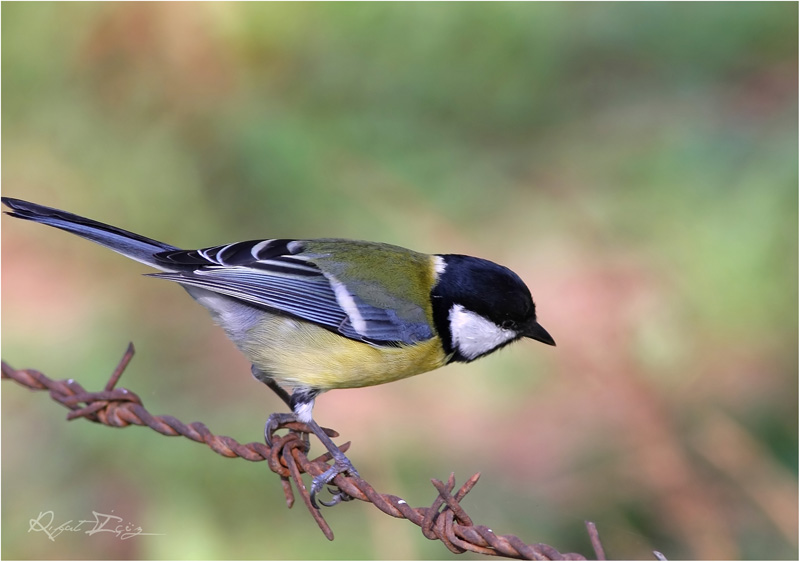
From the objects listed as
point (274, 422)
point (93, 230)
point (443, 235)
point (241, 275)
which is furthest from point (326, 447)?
point (443, 235)

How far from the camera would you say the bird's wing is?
2400mm

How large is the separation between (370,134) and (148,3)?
1.62 m

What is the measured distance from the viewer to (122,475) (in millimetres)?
3496

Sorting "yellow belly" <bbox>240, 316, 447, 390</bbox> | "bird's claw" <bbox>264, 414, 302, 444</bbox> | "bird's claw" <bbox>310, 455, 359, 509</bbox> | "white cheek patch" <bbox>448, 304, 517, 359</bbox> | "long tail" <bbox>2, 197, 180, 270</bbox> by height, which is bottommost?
"bird's claw" <bbox>310, 455, 359, 509</bbox>

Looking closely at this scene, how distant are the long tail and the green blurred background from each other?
4.30 feet

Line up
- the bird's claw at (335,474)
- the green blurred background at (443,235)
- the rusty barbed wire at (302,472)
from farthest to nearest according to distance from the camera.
Result: 1. the green blurred background at (443,235)
2. the bird's claw at (335,474)
3. the rusty barbed wire at (302,472)

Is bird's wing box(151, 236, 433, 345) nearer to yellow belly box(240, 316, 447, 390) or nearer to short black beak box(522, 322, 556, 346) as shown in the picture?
yellow belly box(240, 316, 447, 390)

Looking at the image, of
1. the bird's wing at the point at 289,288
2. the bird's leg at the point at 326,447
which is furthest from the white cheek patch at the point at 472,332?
the bird's leg at the point at 326,447

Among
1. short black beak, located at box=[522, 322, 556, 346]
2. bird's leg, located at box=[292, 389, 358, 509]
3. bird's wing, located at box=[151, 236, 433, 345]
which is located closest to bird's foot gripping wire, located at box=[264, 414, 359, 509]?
bird's leg, located at box=[292, 389, 358, 509]

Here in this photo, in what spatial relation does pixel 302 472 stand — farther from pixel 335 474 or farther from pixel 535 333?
pixel 535 333

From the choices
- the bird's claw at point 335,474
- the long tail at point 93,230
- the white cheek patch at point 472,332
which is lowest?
the bird's claw at point 335,474

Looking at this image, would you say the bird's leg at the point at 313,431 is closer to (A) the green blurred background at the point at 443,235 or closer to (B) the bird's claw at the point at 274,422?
(B) the bird's claw at the point at 274,422

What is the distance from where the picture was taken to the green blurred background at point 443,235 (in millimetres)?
3521

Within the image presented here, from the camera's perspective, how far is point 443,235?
5047 mm
